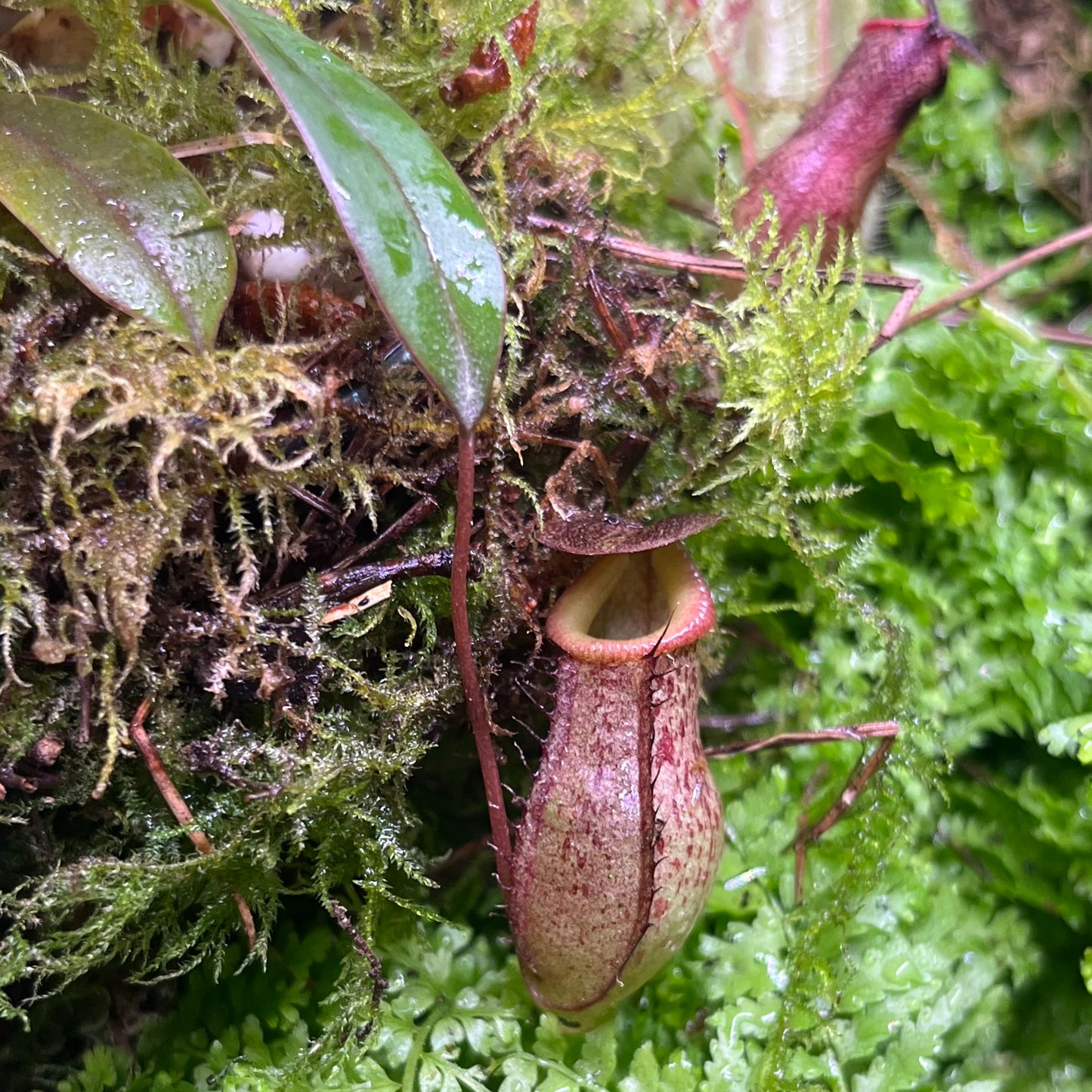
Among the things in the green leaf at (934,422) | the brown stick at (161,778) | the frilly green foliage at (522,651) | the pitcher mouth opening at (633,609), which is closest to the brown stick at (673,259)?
the frilly green foliage at (522,651)

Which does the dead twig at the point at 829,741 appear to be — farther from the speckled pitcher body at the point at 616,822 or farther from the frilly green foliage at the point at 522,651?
the speckled pitcher body at the point at 616,822

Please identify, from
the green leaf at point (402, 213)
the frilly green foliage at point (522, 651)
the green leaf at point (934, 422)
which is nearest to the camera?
the green leaf at point (402, 213)

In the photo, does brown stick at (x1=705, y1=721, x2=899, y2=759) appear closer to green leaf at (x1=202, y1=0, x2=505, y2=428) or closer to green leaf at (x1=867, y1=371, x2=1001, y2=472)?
green leaf at (x1=867, y1=371, x2=1001, y2=472)

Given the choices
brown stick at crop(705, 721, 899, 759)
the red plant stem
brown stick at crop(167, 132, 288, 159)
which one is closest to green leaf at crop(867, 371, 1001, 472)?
brown stick at crop(705, 721, 899, 759)

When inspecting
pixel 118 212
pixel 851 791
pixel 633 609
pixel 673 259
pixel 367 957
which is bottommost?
pixel 851 791

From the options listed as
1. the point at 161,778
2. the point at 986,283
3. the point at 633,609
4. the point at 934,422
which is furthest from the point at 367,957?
the point at 986,283

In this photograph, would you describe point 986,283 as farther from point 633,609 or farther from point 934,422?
point 633,609
